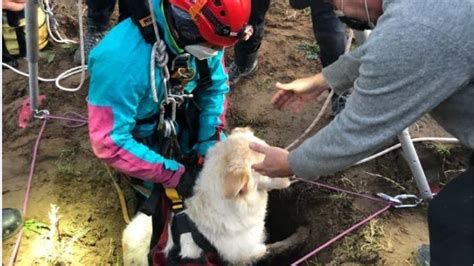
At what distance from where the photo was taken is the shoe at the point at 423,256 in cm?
360

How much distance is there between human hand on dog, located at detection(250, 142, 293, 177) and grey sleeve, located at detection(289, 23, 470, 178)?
314 mm

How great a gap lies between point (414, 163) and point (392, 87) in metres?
1.82

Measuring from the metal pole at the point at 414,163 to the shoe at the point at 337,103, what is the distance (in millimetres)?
964

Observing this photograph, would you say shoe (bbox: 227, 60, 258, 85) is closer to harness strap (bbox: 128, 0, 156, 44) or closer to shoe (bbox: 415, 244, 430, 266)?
harness strap (bbox: 128, 0, 156, 44)

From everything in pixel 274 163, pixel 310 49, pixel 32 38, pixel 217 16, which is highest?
pixel 217 16

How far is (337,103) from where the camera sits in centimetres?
477

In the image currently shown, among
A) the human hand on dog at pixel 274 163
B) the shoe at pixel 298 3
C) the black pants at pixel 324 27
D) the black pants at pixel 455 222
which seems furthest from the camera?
the black pants at pixel 324 27

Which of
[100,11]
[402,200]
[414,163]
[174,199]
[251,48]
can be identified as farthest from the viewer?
A: [100,11]

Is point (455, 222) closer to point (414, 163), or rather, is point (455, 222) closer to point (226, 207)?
point (414, 163)

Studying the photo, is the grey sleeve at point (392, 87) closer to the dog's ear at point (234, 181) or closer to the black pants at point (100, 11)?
the dog's ear at point (234, 181)

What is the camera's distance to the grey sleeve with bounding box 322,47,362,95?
2.94m

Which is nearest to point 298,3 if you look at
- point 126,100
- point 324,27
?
point 324,27

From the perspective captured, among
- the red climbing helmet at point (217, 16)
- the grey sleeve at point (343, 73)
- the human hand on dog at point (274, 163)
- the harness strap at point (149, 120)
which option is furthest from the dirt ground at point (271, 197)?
the red climbing helmet at point (217, 16)

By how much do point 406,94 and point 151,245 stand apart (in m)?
2.30
